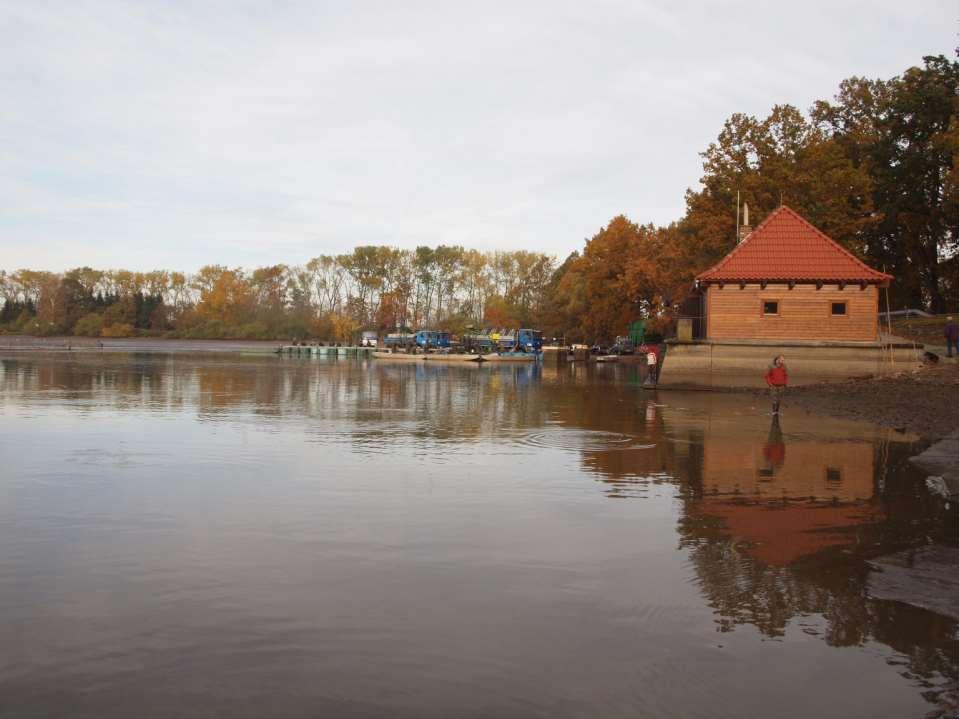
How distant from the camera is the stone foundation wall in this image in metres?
34.2

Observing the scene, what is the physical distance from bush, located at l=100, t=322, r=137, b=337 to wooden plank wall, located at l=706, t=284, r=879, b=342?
11951 centimetres

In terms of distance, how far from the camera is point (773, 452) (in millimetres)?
16438

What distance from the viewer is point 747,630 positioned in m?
6.61

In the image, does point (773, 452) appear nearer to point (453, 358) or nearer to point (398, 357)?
point (453, 358)

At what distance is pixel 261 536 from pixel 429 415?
1475 centimetres

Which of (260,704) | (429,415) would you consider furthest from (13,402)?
(260,704)

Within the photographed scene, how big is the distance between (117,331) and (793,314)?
122 metres

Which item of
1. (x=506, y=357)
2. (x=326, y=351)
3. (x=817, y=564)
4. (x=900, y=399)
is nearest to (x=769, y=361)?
(x=900, y=399)

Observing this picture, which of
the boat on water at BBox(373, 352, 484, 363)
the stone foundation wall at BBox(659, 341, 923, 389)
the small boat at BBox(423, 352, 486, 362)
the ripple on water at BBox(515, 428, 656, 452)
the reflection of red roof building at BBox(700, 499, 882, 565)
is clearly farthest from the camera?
the boat on water at BBox(373, 352, 484, 363)

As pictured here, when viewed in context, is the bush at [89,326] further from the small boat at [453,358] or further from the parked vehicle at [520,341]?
the small boat at [453,358]

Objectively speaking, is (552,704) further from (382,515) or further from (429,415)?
(429,415)

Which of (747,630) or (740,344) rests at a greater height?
(740,344)

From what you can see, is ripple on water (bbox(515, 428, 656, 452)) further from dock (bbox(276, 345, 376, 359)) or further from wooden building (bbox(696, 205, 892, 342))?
dock (bbox(276, 345, 376, 359))

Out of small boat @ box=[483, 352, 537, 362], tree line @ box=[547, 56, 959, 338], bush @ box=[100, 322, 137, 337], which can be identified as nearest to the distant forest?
tree line @ box=[547, 56, 959, 338]
